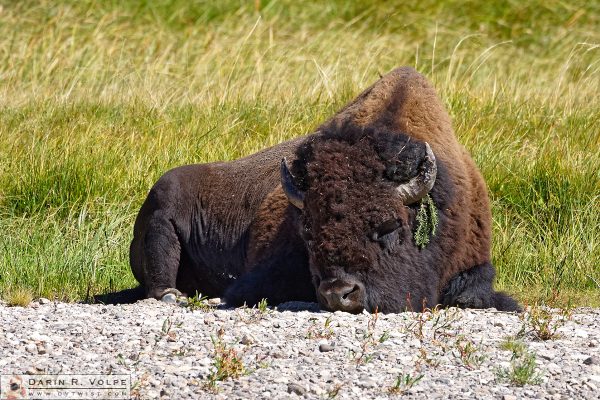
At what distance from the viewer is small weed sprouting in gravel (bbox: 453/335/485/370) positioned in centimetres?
540

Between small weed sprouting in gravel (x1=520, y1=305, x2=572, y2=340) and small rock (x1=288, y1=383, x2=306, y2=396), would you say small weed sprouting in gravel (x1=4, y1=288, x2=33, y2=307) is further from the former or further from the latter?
small weed sprouting in gravel (x1=520, y1=305, x2=572, y2=340)

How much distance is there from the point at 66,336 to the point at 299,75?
9593 millimetres

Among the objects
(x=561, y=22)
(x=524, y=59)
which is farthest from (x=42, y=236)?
(x=561, y=22)

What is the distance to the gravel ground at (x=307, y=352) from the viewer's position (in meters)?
5.00

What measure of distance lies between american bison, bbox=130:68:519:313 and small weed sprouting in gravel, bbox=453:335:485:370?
112cm

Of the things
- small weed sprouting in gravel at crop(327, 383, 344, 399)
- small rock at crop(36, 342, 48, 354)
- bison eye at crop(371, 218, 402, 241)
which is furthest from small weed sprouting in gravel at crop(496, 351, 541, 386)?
small rock at crop(36, 342, 48, 354)

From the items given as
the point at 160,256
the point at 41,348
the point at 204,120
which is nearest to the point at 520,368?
the point at 41,348

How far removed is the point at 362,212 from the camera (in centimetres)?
679

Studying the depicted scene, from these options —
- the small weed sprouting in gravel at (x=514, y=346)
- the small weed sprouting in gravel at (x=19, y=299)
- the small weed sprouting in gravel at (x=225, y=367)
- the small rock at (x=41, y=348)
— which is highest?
the small rock at (x=41, y=348)

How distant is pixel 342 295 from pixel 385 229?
61 cm

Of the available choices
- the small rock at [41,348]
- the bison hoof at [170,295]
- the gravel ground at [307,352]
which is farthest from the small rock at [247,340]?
the bison hoof at [170,295]

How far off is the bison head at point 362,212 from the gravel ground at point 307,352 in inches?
12.4

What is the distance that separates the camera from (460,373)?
528cm

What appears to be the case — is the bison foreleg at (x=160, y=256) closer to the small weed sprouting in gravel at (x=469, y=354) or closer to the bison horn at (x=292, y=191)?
the bison horn at (x=292, y=191)
